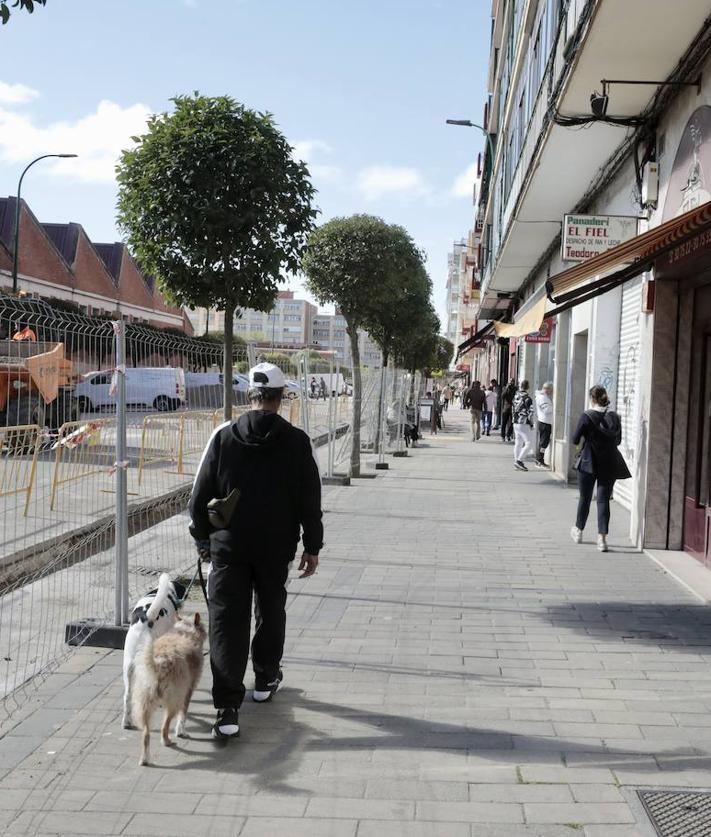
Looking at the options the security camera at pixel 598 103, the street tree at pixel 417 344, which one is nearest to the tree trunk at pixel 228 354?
the security camera at pixel 598 103

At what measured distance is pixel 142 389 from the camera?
23.5 ft

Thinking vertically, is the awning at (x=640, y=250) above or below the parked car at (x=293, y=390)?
above

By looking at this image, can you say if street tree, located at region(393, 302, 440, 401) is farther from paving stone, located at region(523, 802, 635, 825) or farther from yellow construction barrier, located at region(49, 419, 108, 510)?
paving stone, located at region(523, 802, 635, 825)

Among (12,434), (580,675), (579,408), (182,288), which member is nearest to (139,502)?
(12,434)

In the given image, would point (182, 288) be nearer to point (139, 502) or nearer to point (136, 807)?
point (139, 502)

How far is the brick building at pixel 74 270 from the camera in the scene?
49.5 m

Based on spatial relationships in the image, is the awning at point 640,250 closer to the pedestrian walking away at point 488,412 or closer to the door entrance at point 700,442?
the door entrance at point 700,442

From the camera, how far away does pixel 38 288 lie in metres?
50.1

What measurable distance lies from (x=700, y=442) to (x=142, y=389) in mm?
5338

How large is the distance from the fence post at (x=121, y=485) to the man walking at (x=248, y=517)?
4.64 feet

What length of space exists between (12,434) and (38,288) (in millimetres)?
44082

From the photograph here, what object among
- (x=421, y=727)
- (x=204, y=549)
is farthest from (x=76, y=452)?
(x=421, y=727)

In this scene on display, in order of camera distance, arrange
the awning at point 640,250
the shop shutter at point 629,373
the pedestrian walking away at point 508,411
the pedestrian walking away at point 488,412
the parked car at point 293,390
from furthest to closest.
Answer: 1. the pedestrian walking away at point 488,412
2. the pedestrian walking away at point 508,411
3. the parked car at point 293,390
4. the shop shutter at point 629,373
5. the awning at point 640,250

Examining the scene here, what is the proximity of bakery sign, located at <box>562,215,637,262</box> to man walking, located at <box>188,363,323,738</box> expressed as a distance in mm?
7243
